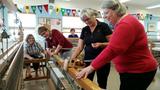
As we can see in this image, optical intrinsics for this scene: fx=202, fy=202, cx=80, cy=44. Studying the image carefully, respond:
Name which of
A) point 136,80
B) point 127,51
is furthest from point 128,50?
point 136,80

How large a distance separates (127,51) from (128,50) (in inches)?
0.5

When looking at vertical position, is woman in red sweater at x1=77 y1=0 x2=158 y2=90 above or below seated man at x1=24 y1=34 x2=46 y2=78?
above

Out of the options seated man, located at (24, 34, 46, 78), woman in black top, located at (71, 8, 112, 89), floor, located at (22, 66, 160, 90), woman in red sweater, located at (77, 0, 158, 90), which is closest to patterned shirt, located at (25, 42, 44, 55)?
seated man, located at (24, 34, 46, 78)

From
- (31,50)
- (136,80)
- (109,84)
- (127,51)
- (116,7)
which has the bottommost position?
(109,84)

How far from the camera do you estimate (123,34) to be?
4.26ft

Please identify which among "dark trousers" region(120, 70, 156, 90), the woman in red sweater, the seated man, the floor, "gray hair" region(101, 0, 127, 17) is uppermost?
"gray hair" region(101, 0, 127, 17)

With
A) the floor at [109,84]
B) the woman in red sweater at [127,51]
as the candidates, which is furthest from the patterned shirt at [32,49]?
the woman in red sweater at [127,51]

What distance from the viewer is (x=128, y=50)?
145 centimetres

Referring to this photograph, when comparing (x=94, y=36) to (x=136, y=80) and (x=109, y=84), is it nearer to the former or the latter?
(x=136, y=80)

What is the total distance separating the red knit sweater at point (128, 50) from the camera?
1300 mm

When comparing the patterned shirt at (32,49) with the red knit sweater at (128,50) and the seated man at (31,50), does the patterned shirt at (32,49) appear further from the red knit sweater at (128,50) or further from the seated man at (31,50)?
the red knit sweater at (128,50)

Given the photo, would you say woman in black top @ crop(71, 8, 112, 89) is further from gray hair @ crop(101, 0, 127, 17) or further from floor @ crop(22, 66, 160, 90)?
floor @ crop(22, 66, 160, 90)

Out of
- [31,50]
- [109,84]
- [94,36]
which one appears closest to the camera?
[94,36]

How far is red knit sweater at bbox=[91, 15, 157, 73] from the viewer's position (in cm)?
130
